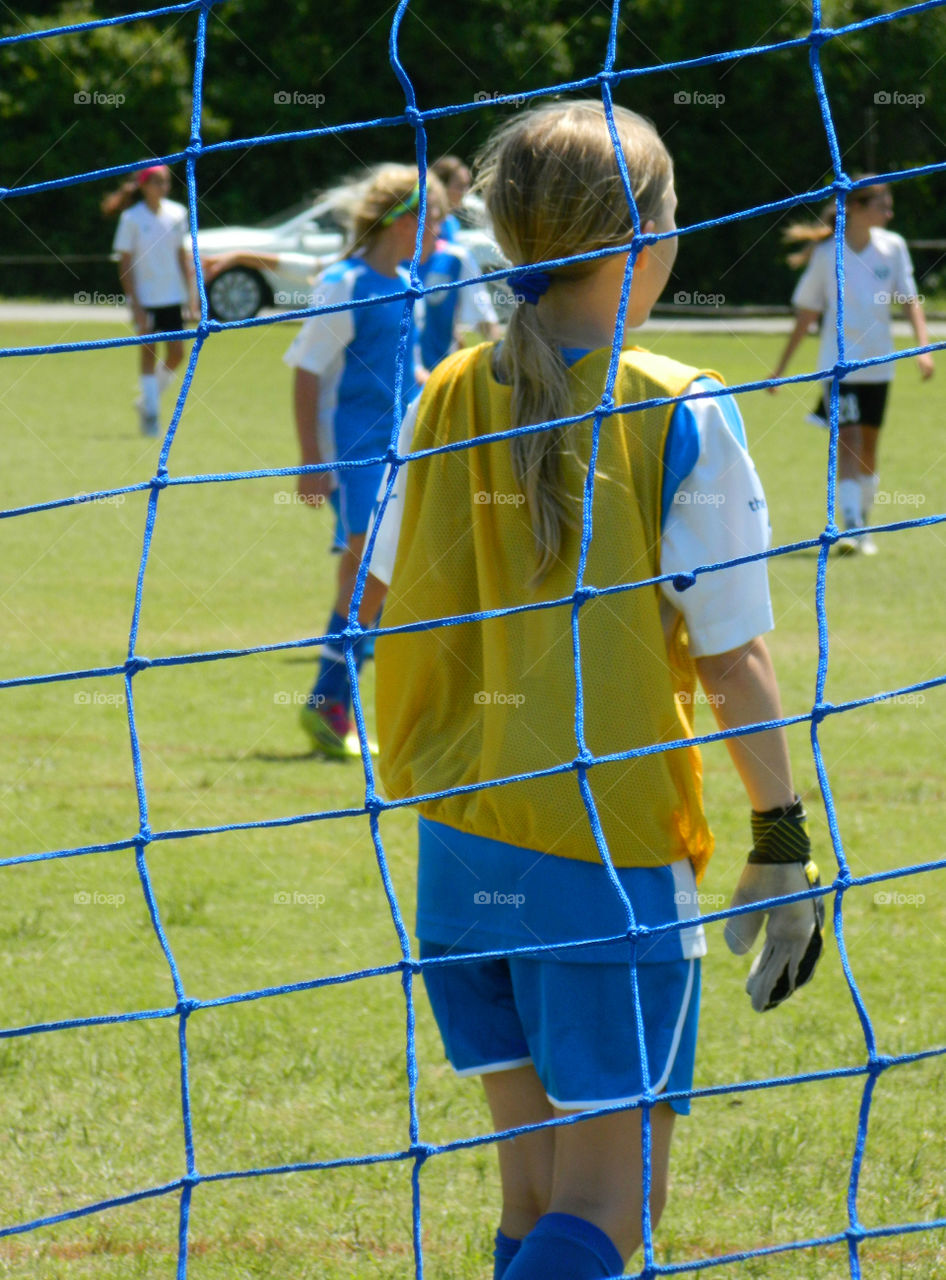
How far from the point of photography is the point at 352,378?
4.87 m

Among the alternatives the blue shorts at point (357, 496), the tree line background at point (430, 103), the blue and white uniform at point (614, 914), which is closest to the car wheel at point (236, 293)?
the tree line background at point (430, 103)

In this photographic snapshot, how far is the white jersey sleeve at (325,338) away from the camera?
4738 millimetres

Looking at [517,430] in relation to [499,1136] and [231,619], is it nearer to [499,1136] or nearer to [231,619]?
[499,1136]

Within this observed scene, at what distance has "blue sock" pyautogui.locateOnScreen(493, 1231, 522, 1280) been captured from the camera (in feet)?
6.14

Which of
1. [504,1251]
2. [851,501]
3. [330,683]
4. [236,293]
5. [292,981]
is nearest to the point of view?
[504,1251]

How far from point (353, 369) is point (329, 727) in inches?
44.0

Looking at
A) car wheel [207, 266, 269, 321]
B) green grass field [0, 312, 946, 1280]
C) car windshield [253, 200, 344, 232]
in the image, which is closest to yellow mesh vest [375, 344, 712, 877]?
green grass field [0, 312, 946, 1280]

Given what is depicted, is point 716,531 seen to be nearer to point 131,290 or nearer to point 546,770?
point 546,770

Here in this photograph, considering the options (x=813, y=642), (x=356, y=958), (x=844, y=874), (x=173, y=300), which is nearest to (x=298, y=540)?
(x=813, y=642)

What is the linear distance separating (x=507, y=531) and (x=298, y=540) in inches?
242

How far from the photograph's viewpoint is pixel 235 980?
3260mm

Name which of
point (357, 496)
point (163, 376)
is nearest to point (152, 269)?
point (163, 376)

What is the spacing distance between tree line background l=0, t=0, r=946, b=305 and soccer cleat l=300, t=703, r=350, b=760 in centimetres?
1681

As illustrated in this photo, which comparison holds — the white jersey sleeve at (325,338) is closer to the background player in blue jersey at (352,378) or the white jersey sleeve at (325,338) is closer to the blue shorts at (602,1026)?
the background player in blue jersey at (352,378)
